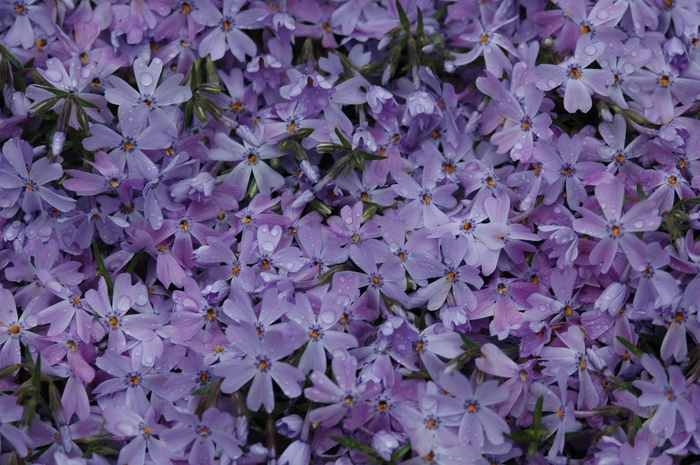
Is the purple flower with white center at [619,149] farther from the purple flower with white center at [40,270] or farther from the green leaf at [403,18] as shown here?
the purple flower with white center at [40,270]

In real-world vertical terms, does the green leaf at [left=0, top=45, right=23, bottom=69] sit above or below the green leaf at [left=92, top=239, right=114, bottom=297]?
above

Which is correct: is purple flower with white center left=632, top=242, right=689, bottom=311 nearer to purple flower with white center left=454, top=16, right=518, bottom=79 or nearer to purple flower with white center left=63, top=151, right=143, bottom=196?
purple flower with white center left=454, top=16, right=518, bottom=79

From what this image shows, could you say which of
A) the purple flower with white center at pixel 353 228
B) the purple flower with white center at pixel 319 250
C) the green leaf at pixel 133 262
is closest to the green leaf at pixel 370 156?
the purple flower with white center at pixel 353 228

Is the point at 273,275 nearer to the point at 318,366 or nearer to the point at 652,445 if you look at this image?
the point at 318,366

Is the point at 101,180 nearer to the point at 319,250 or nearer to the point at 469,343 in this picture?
the point at 319,250

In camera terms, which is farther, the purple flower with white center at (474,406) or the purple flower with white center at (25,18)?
the purple flower with white center at (25,18)

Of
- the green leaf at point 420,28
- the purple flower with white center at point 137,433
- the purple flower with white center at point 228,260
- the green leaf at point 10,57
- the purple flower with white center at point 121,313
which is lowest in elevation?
the purple flower with white center at point 137,433

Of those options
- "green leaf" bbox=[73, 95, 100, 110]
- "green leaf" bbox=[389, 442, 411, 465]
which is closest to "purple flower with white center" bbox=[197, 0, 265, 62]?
"green leaf" bbox=[73, 95, 100, 110]
